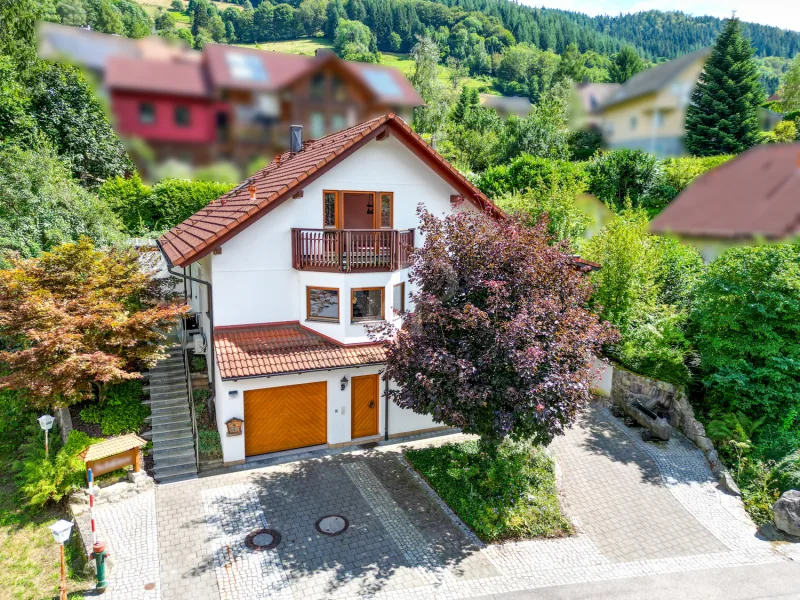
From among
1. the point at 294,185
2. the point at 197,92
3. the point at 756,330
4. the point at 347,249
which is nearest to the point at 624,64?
the point at 197,92

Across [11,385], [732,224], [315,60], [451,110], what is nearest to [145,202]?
[11,385]

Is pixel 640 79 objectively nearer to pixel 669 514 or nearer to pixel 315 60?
pixel 315 60

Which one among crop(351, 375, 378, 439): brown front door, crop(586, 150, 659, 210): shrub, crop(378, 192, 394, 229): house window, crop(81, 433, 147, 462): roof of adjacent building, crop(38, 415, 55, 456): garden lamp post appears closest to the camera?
crop(81, 433, 147, 462): roof of adjacent building

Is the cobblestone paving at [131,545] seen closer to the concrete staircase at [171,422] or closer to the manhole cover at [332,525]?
the concrete staircase at [171,422]

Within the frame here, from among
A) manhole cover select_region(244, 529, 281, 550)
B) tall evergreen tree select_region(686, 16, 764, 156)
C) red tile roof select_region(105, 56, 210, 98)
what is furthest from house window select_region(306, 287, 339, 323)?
red tile roof select_region(105, 56, 210, 98)

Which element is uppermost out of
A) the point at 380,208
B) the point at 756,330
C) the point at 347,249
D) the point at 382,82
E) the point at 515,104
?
the point at 515,104

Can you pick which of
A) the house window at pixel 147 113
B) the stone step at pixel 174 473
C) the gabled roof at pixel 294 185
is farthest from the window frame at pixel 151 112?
the stone step at pixel 174 473

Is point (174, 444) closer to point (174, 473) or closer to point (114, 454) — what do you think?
point (174, 473)

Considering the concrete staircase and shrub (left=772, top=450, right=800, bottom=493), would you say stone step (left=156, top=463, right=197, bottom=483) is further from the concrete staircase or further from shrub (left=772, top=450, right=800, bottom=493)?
shrub (left=772, top=450, right=800, bottom=493)
